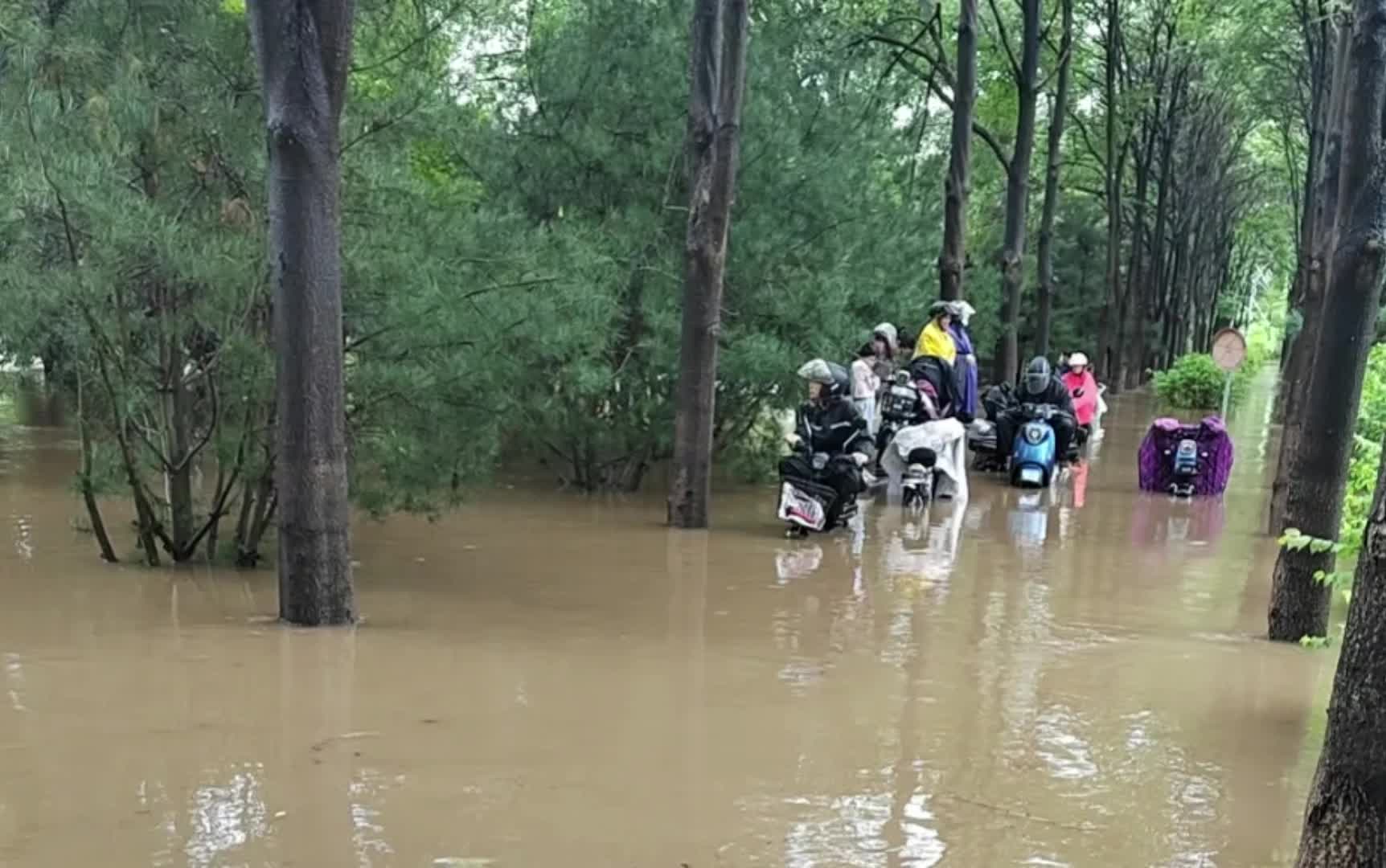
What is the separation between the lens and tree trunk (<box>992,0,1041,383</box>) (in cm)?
2209

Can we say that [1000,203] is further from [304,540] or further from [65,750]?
[65,750]

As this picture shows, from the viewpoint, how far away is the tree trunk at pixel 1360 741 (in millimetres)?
3324

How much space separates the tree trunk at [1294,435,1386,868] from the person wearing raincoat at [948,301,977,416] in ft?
42.0

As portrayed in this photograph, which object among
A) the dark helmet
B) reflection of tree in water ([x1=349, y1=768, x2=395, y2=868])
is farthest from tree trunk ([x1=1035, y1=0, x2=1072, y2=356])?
reflection of tree in water ([x1=349, y1=768, x2=395, y2=868])

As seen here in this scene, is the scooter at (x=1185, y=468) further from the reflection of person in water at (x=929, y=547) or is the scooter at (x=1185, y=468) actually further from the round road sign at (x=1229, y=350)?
the round road sign at (x=1229, y=350)

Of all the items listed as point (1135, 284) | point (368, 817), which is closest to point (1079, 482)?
point (368, 817)

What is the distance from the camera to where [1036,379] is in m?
17.6

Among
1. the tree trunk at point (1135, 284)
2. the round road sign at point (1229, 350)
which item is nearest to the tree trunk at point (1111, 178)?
the tree trunk at point (1135, 284)

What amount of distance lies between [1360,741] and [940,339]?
43.0 ft

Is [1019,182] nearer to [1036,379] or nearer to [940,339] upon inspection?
[1036,379]

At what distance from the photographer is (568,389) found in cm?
1344

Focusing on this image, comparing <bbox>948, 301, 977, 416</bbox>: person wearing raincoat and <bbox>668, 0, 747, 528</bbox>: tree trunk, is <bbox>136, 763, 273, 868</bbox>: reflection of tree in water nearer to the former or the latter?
<bbox>668, 0, 747, 528</bbox>: tree trunk

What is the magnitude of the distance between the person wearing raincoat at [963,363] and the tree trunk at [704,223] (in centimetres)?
462

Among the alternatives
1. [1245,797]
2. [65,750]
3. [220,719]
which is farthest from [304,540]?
[1245,797]
